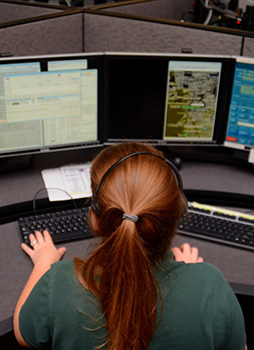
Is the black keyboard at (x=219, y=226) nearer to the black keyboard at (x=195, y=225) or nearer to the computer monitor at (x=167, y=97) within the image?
the black keyboard at (x=195, y=225)

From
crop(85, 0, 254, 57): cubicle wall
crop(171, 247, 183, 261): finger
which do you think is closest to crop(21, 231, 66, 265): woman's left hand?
crop(171, 247, 183, 261): finger

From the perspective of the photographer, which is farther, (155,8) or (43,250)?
(155,8)

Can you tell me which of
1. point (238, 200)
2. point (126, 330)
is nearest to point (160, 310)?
point (126, 330)

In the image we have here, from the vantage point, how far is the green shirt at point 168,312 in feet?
2.67

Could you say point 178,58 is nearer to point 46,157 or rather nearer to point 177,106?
point 177,106

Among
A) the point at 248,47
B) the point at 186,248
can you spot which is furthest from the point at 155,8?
the point at 186,248

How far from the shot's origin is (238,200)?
1.53 m

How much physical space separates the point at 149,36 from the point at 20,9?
74 cm

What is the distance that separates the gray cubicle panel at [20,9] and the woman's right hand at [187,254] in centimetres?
117

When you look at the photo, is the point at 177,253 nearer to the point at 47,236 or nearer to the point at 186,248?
the point at 186,248

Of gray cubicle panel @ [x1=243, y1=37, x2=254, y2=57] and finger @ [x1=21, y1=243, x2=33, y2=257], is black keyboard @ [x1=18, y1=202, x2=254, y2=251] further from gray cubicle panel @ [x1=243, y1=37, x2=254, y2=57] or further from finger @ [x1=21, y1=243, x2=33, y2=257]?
gray cubicle panel @ [x1=243, y1=37, x2=254, y2=57]

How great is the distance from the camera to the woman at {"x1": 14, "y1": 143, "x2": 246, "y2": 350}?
80 cm

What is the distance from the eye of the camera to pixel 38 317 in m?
0.86

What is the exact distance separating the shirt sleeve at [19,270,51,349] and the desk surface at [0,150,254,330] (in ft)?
0.54
